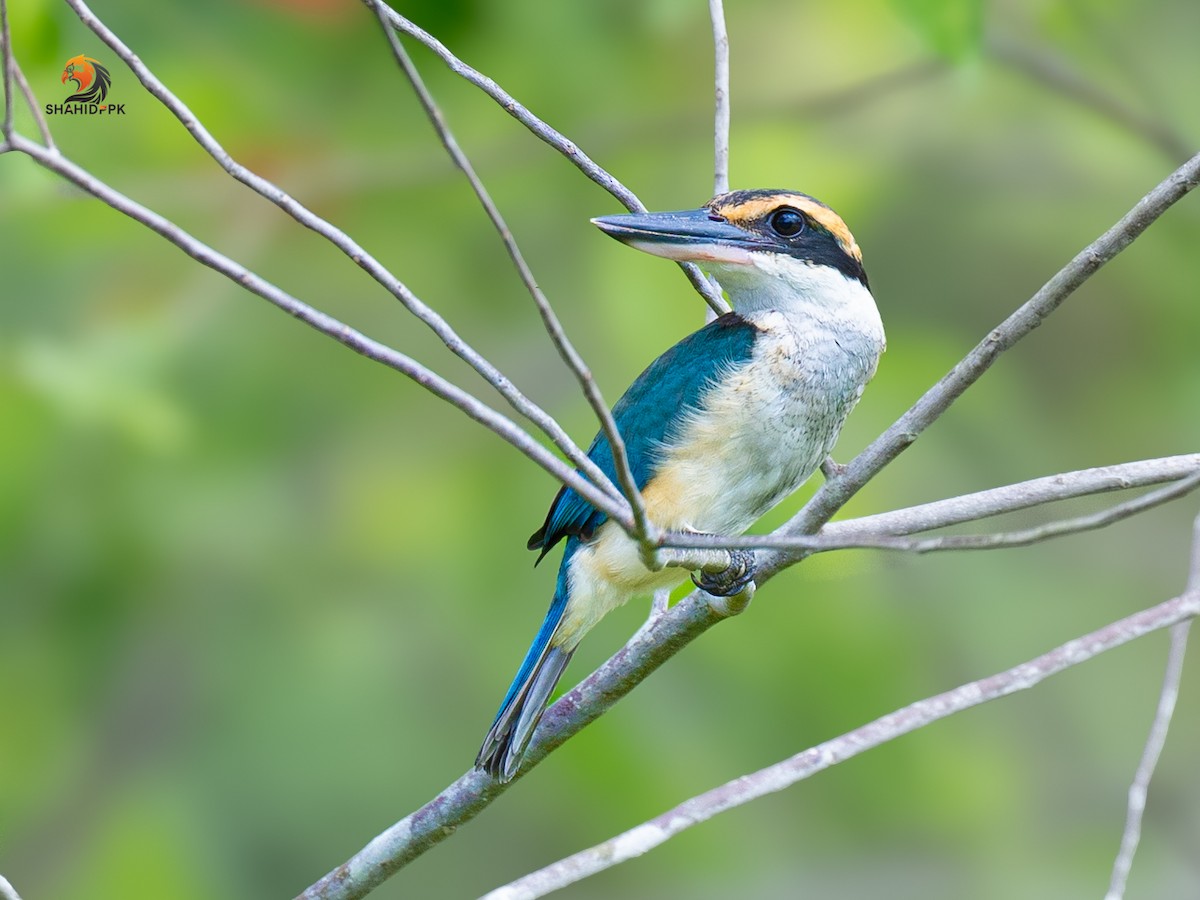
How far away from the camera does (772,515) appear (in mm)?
3264

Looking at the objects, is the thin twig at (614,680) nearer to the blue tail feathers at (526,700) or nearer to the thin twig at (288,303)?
the blue tail feathers at (526,700)

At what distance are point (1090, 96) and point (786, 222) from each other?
2119 mm

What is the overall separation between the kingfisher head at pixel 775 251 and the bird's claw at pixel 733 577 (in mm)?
508

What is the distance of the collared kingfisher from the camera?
2234 millimetres

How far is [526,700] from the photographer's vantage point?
218 centimetres

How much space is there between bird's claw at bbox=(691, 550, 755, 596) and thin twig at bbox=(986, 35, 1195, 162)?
2.57 meters

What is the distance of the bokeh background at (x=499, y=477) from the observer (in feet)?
12.7

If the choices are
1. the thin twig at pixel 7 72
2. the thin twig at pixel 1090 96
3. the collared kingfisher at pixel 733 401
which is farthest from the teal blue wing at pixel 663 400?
the thin twig at pixel 1090 96

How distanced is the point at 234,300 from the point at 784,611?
182 cm

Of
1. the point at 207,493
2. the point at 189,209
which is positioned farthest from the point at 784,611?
the point at 189,209

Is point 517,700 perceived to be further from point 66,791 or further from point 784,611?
point 66,791

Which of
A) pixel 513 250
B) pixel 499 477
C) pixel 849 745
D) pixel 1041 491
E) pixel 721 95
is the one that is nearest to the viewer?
pixel 513 250

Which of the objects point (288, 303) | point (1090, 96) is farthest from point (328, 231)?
point (1090, 96)

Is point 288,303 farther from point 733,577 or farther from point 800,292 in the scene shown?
point 800,292
